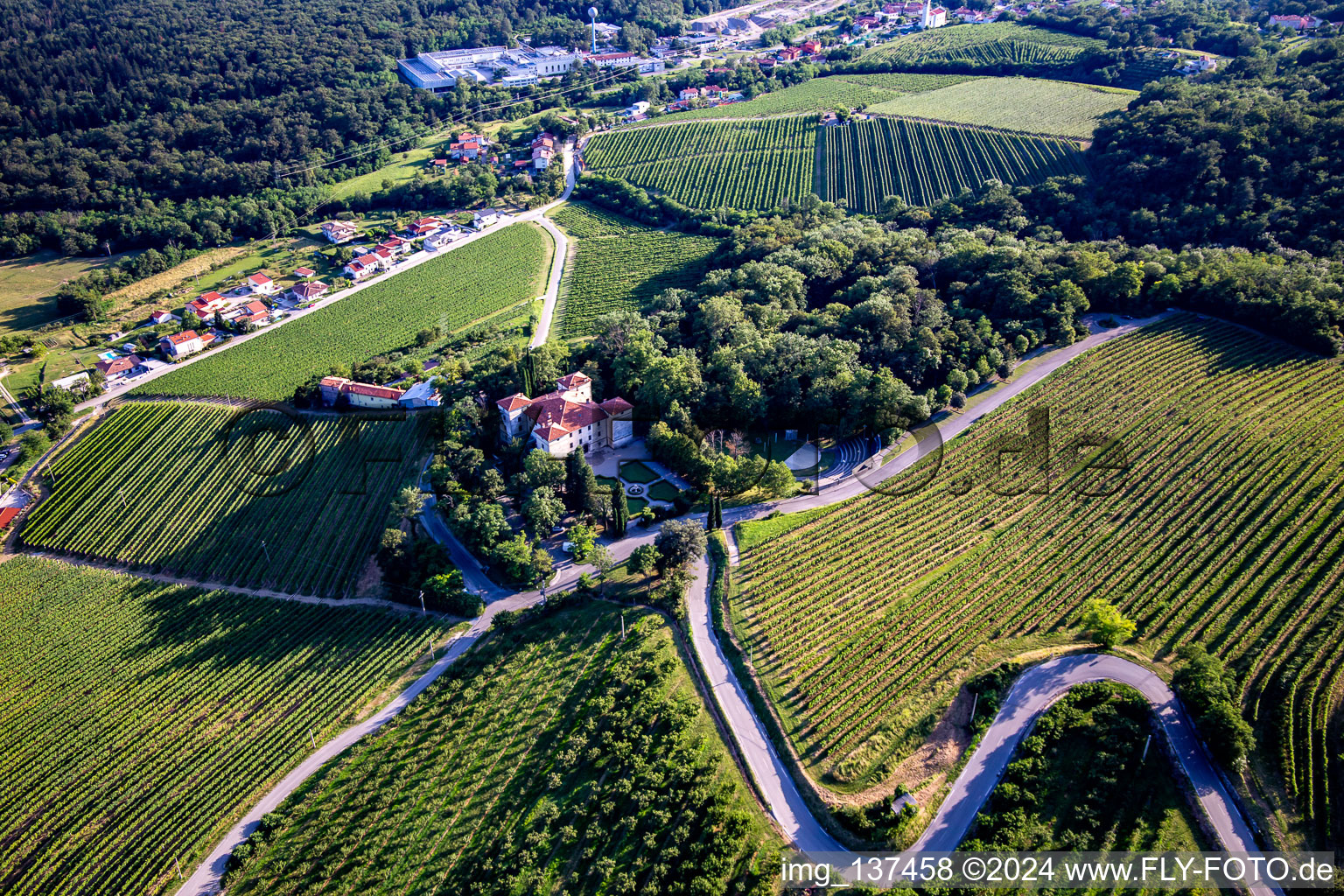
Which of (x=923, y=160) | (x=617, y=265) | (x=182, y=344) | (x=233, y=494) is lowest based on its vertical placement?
(x=233, y=494)

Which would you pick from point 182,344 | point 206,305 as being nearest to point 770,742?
point 182,344

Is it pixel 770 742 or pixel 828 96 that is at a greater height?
pixel 828 96

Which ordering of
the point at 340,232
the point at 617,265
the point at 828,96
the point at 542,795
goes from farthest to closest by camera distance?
the point at 828,96, the point at 340,232, the point at 617,265, the point at 542,795

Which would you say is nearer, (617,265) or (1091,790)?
(1091,790)

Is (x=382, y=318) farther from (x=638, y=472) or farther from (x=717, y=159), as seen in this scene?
(x=717, y=159)

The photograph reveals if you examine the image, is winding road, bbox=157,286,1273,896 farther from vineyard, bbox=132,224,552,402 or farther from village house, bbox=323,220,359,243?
village house, bbox=323,220,359,243

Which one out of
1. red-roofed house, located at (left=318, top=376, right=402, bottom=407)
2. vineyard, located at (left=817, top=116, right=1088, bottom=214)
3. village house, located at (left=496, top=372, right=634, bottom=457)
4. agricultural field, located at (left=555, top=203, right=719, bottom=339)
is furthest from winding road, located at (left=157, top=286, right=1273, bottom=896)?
vineyard, located at (left=817, top=116, right=1088, bottom=214)
